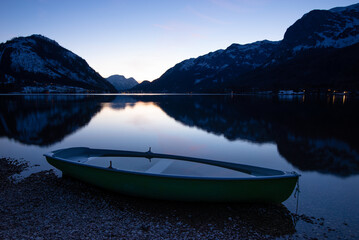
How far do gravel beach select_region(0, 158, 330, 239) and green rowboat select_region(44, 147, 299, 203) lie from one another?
511 millimetres

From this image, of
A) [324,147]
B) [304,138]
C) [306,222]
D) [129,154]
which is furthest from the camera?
[304,138]

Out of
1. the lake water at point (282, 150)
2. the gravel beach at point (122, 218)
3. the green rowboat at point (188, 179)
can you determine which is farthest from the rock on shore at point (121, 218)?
the lake water at point (282, 150)

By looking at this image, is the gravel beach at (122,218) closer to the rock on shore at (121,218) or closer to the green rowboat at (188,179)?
the rock on shore at (121,218)

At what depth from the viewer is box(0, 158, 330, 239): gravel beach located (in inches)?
292

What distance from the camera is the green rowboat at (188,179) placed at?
8320 mm

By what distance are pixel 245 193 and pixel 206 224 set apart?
1.94m

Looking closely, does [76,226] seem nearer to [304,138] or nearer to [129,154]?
[129,154]

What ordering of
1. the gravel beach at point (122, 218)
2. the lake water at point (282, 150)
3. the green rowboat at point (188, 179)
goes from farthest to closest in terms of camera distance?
the lake water at point (282, 150), the green rowboat at point (188, 179), the gravel beach at point (122, 218)

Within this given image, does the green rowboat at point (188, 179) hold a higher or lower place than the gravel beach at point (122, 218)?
higher

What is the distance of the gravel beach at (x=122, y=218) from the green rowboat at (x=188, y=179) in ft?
1.68

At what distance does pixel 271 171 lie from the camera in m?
9.21

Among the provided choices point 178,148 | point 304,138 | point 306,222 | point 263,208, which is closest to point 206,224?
point 263,208

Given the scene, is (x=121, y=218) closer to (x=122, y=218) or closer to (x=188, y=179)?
(x=122, y=218)

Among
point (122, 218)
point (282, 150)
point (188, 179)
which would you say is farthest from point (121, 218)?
point (282, 150)
